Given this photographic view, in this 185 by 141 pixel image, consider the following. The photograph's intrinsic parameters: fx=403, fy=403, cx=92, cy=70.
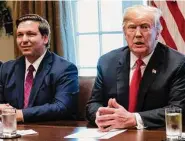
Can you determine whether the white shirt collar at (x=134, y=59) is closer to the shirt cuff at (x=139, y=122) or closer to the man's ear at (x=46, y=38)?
the shirt cuff at (x=139, y=122)

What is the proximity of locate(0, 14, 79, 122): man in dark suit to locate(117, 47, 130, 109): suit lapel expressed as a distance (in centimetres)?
43

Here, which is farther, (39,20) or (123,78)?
(39,20)

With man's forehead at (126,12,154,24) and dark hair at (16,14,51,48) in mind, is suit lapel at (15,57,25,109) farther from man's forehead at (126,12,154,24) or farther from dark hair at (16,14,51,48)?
man's forehead at (126,12,154,24)

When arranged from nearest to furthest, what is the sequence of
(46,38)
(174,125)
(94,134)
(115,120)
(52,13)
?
(174,125) → (94,134) → (115,120) → (46,38) → (52,13)

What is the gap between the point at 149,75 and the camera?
2.39m

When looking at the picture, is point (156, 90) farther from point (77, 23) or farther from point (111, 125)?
point (77, 23)

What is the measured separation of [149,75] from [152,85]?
6cm

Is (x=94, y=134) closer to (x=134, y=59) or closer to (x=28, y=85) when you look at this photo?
(x=134, y=59)

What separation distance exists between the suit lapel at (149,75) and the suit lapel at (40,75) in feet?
2.54

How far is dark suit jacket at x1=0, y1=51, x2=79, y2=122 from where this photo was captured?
261cm

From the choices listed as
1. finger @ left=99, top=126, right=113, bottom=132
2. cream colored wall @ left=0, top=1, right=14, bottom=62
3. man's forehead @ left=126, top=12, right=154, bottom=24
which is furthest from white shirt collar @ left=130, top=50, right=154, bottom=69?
cream colored wall @ left=0, top=1, right=14, bottom=62

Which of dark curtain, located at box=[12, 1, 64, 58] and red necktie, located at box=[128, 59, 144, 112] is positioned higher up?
dark curtain, located at box=[12, 1, 64, 58]

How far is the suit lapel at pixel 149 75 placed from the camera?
236 centimetres

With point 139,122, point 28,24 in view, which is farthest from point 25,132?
point 28,24
